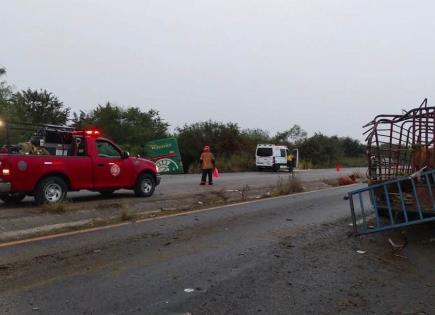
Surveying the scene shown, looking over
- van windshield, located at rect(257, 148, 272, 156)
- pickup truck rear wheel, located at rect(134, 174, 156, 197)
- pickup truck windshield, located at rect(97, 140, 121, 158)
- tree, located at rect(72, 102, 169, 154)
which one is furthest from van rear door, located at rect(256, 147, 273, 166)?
pickup truck windshield, located at rect(97, 140, 121, 158)

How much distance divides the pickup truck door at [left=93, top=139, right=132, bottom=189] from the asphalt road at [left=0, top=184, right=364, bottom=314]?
3.69 metres

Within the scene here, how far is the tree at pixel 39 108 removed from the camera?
4503cm

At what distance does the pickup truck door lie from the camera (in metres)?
13.4

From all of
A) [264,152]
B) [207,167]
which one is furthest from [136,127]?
[207,167]

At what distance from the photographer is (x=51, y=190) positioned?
40.0ft

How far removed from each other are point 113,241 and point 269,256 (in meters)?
2.47

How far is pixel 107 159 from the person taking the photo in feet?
45.0

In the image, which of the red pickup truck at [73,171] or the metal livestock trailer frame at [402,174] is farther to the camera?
the red pickup truck at [73,171]

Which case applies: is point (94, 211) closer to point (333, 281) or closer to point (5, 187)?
point (5, 187)

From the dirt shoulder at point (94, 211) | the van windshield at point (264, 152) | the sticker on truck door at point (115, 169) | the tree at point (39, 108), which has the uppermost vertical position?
the tree at point (39, 108)

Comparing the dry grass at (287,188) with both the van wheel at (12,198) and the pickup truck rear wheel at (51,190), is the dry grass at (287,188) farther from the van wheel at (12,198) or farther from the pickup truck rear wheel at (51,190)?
the van wheel at (12,198)

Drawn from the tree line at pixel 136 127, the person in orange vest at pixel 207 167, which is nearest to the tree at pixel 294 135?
the tree line at pixel 136 127

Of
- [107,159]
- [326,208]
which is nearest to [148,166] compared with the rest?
[107,159]

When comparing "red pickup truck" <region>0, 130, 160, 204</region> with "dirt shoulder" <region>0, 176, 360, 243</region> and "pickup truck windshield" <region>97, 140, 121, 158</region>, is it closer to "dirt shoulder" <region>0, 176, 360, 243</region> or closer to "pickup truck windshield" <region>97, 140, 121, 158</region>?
"pickup truck windshield" <region>97, 140, 121, 158</region>
